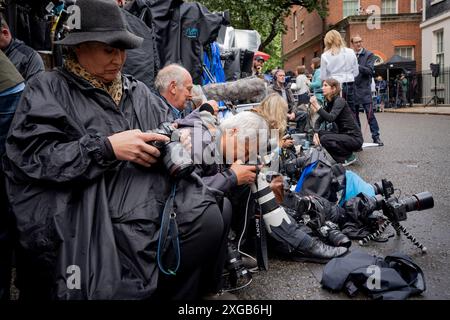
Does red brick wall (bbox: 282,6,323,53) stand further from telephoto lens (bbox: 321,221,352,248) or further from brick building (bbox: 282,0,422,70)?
telephoto lens (bbox: 321,221,352,248)

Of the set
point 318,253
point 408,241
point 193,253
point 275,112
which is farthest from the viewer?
point 275,112

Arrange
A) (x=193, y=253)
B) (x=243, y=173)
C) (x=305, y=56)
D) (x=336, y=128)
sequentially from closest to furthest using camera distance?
(x=193, y=253)
(x=243, y=173)
(x=336, y=128)
(x=305, y=56)

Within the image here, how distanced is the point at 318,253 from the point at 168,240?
1575 mm

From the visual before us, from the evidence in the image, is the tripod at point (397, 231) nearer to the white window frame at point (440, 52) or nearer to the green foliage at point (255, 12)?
the green foliage at point (255, 12)

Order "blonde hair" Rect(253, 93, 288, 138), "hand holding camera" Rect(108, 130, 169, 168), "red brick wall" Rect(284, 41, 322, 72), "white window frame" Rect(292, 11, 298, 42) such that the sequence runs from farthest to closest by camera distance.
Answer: "white window frame" Rect(292, 11, 298, 42), "red brick wall" Rect(284, 41, 322, 72), "blonde hair" Rect(253, 93, 288, 138), "hand holding camera" Rect(108, 130, 169, 168)

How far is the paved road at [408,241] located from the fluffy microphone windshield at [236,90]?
1.85 meters

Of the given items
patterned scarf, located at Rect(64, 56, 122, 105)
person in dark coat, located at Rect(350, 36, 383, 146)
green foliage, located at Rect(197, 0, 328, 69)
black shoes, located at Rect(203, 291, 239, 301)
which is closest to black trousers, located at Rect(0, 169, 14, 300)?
patterned scarf, located at Rect(64, 56, 122, 105)

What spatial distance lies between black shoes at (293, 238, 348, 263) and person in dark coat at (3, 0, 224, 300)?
4.06ft

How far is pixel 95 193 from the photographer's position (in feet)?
6.49

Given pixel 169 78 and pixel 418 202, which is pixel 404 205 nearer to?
pixel 418 202

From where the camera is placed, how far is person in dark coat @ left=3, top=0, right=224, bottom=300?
1.88m

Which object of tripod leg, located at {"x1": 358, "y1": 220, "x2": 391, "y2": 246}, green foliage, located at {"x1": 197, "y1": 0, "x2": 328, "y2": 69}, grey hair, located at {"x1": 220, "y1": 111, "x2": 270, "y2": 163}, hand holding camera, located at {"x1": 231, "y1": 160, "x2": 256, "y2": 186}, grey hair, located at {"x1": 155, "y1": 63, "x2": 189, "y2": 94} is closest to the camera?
hand holding camera, located at {"x1": 231, "y1": 160, "x2": 256, "y2": 186}

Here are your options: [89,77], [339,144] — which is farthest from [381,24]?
[89,77]

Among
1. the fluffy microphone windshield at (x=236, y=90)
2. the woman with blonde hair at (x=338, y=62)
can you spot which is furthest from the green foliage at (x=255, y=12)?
the fluffy microphone windshield at (x=236, y=90)
